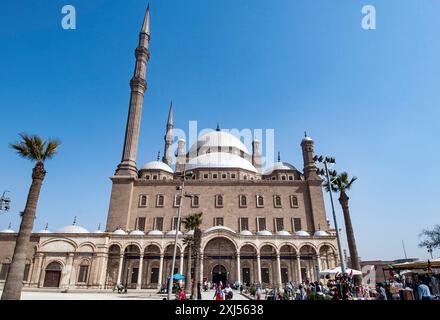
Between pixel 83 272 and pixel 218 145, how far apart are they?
1053 inches

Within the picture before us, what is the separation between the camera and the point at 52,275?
2927 cm

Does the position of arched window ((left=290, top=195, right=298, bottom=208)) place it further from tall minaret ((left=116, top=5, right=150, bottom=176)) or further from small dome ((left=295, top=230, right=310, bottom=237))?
tall minaret ((left=116, top=5, right=150, bottom=176))

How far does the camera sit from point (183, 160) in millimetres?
47750

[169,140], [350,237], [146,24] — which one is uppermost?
[146,24]

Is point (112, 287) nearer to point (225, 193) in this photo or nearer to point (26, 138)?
point (225, 193)

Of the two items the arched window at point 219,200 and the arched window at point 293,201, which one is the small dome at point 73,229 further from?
the arched window at point 293,201

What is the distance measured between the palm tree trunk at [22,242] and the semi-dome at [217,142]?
105 feet

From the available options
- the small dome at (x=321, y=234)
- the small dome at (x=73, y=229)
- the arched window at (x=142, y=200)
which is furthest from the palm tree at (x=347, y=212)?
the small dome at (x=73, y=229)

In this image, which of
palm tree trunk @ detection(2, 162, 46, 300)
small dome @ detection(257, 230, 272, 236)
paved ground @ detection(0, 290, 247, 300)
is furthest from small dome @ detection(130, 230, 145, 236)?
palm tree trunk @ detection(2, 162, 46, 300)

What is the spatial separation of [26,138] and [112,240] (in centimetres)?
1765

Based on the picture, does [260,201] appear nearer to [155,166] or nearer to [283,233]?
[283,233]

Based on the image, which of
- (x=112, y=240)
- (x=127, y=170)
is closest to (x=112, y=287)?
(x=112, y=240)

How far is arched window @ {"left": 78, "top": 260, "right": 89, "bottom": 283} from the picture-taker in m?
29.3

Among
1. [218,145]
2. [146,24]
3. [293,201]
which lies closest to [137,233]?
[293,201]
